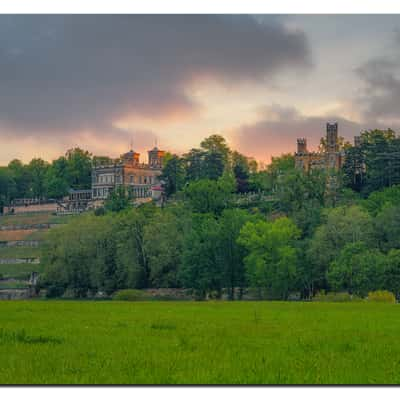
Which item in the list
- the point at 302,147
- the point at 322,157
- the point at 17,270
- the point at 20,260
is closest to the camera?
the point at 17,270

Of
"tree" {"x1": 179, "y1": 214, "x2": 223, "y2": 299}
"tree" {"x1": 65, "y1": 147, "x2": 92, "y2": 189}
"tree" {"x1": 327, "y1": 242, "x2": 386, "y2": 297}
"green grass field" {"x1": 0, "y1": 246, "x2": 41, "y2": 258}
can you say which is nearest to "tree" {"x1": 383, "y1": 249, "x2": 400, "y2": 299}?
"tree" {"x1": 327, "y1": 242, "x2": 386, "y2": 297}

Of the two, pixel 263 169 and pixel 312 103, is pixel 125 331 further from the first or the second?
pixel 263 169

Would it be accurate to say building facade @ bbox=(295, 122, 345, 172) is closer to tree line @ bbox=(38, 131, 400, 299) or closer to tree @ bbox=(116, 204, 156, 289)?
tree line @ bbox=(38, 131, 400, 299)

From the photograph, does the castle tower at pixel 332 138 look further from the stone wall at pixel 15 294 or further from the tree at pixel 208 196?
the stone wall at pixel 15 294

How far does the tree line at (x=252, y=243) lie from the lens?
39.2 metres

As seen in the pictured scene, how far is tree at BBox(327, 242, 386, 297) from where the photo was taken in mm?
35312

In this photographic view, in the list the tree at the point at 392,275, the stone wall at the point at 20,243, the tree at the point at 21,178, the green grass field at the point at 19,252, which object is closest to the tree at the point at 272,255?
the tree at the point at 392,275

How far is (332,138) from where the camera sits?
188 feet

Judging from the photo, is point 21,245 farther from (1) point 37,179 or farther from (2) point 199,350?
(2) point 199,350

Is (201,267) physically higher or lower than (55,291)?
higher

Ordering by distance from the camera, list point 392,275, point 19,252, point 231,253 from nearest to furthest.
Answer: point 392,275, point 231,253, point 19,252

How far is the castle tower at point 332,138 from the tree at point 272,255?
35.2ft

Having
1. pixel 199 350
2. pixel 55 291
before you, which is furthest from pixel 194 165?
pixel 199 350

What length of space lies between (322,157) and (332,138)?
6233 mm
